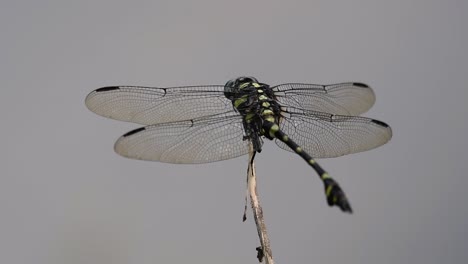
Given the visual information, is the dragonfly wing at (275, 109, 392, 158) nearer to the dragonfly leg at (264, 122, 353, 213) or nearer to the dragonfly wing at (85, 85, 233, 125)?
the dragonfly leg at (264, 122, 353, 213)

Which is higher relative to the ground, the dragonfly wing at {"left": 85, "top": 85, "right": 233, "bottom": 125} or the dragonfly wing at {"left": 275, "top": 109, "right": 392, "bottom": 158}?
the dragonfly wing at {"left": 85, "top": 85, "right": 233, "bottom": 125}

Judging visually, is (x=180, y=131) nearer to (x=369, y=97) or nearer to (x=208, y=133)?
(x=208, y=133)

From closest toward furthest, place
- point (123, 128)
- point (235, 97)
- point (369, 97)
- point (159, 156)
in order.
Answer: point (159, 156), point (235, 97), point (369, 97), point (123, 128)

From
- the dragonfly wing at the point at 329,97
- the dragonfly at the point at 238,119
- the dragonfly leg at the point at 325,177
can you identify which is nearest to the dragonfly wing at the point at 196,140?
the dragonfly at the point at 238,119

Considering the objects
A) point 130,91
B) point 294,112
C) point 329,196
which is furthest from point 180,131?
point 329,196

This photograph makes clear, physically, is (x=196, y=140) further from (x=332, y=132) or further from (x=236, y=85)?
(x=332, y=132)

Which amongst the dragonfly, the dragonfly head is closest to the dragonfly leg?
the dragonfly
